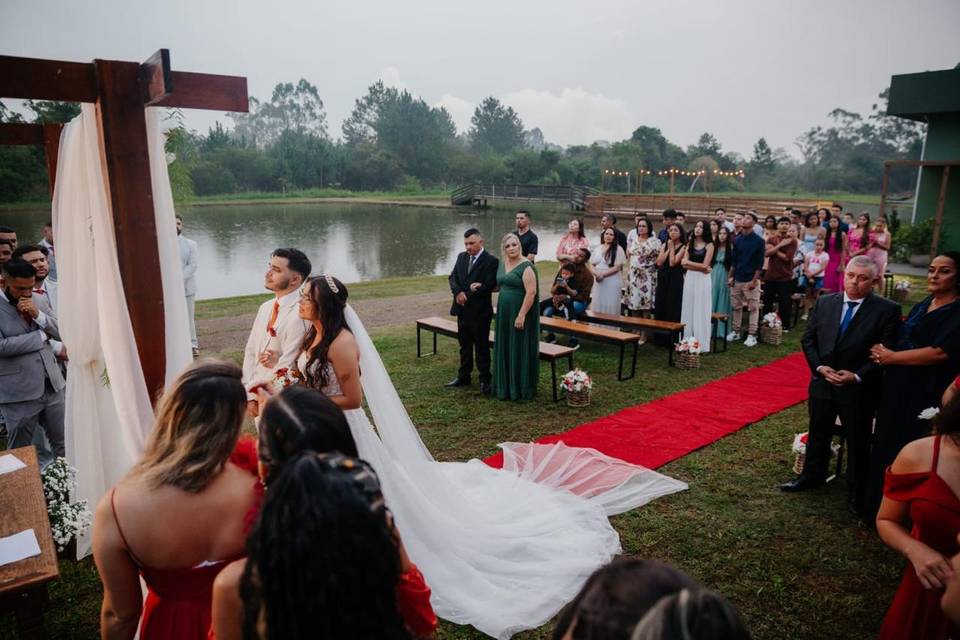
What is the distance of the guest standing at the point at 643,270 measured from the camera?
9430 mm

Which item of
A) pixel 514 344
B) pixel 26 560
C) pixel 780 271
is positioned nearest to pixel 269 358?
pixel 26 560

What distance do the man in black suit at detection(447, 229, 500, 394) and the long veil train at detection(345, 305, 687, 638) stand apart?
275cm

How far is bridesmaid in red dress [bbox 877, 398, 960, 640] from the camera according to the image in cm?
228

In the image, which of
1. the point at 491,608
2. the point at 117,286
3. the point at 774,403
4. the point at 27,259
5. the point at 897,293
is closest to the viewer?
the point at 117,286

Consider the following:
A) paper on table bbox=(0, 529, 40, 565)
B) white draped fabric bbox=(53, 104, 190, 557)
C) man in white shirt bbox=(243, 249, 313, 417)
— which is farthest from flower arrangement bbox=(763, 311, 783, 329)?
paper on table bbox=(0, 529, 40, 565)

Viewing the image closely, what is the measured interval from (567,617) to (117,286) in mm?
3080

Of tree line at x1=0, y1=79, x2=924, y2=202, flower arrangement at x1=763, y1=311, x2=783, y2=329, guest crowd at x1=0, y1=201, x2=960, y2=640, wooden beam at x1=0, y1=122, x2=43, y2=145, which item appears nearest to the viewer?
guest crowd at x1=0, y1=201, x2=960, y2=640

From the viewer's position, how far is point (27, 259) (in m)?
4.82

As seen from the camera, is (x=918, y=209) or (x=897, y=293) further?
(x=918, y=209)

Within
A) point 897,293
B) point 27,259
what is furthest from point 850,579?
point 897,293

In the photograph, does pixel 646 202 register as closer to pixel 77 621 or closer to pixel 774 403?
pixel 774 403

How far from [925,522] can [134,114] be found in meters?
4.13

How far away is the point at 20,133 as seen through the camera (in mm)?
5066

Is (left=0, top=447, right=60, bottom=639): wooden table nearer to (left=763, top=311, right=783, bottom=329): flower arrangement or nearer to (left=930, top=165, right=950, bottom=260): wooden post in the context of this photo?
(left=763, top=311, right=783, bottom=329): flower arrangement
